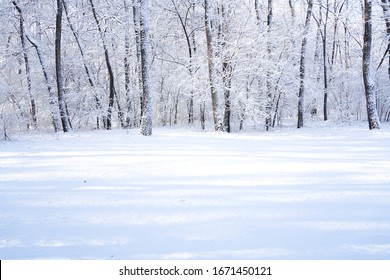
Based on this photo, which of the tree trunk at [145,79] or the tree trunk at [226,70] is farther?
the tree trunk at [226,70]

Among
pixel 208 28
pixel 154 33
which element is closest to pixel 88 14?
pixel 154 33

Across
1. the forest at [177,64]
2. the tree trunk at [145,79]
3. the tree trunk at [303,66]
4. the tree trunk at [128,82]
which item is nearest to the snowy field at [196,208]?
the tree trunk at [145,79]

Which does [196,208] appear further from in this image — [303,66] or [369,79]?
[303,66]

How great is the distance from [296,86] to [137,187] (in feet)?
56.5

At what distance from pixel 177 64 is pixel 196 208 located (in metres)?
21.2

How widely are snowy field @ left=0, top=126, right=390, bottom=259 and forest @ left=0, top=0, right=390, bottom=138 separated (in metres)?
6.63

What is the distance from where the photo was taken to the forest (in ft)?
51.6

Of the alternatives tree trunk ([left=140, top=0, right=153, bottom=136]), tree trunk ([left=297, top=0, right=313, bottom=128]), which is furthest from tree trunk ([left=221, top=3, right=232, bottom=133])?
tree trunk ([left=297, top=0, right=313, bottom=128])

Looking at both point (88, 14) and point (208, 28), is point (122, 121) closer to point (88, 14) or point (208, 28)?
point (88, 14)

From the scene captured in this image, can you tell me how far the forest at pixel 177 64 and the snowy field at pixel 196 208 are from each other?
21.8 ft

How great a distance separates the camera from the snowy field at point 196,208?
268 centimetres

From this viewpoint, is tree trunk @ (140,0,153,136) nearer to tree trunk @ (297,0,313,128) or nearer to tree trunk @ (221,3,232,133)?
tree trunk @ (221,3,232,133)

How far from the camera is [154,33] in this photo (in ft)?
74.9

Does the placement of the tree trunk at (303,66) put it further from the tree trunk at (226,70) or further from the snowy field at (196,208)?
the snowy field at (196,208)
